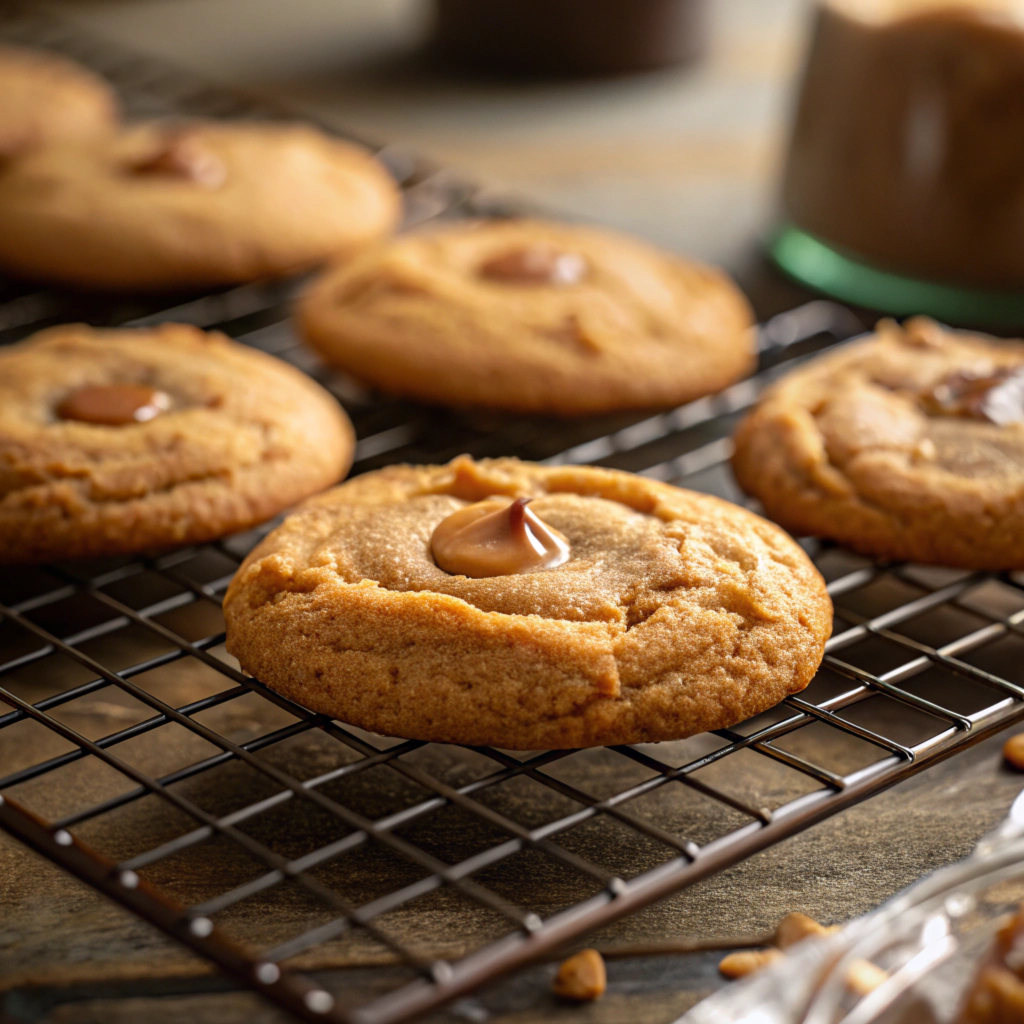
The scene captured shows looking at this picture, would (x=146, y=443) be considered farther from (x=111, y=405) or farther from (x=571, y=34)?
(x=571, y=34)

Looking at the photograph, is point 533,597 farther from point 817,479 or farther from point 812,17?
point 812,17

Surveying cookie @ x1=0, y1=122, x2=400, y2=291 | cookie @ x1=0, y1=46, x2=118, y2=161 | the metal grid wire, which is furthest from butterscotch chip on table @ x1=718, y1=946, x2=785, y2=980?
cookie @ x1=0, y1=46, x2=118, y2=161

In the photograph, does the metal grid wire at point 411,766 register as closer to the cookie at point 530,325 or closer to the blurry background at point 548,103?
the cookie at point 530,325

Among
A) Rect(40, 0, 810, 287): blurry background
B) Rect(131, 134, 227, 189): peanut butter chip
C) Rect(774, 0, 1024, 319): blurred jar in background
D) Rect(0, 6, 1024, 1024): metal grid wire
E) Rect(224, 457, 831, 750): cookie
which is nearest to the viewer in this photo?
Rect(0, 6, 1024, 1024): metal grid wire

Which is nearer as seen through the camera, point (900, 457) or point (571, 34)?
point (900, 457)

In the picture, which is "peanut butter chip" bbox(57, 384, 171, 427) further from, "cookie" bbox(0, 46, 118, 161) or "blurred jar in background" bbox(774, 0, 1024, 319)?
"blurred jar in background" bbox(774, 0, 1024, 319)

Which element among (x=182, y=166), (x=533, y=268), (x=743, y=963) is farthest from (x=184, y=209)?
(x=743, y=963)
